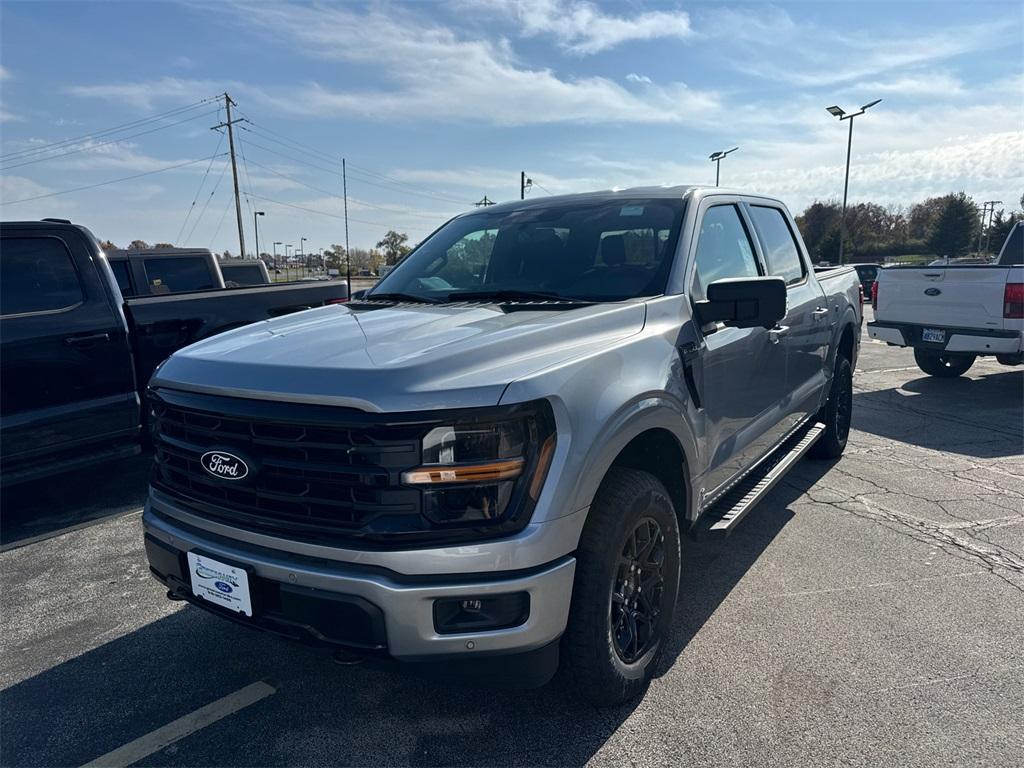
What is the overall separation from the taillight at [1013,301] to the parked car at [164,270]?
9674 mm

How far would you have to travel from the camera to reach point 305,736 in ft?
8.11

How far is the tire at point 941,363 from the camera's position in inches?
390

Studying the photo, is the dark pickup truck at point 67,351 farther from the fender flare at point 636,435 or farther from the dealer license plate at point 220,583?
the fender flare at point 636,435

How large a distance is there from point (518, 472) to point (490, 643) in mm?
521

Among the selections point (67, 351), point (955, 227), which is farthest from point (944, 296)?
point (955, 227)

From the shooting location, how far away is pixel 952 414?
767 centimetres

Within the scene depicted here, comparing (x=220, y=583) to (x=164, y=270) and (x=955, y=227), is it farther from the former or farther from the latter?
(x=955, y=227)

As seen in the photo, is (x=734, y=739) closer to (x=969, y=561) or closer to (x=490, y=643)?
(x=490, y=643)

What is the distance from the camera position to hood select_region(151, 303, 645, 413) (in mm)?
2057

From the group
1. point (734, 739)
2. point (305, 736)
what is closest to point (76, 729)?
point (305, 736)

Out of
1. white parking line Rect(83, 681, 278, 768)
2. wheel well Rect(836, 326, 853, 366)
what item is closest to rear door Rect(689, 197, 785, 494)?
wheel well Rect(836, 326, 853, 366)

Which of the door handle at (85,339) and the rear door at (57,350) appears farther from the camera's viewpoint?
the door handle at (85,339)

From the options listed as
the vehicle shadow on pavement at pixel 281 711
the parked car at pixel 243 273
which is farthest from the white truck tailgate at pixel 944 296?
the parked car at pixel 243 273

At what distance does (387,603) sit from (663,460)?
140 cm
